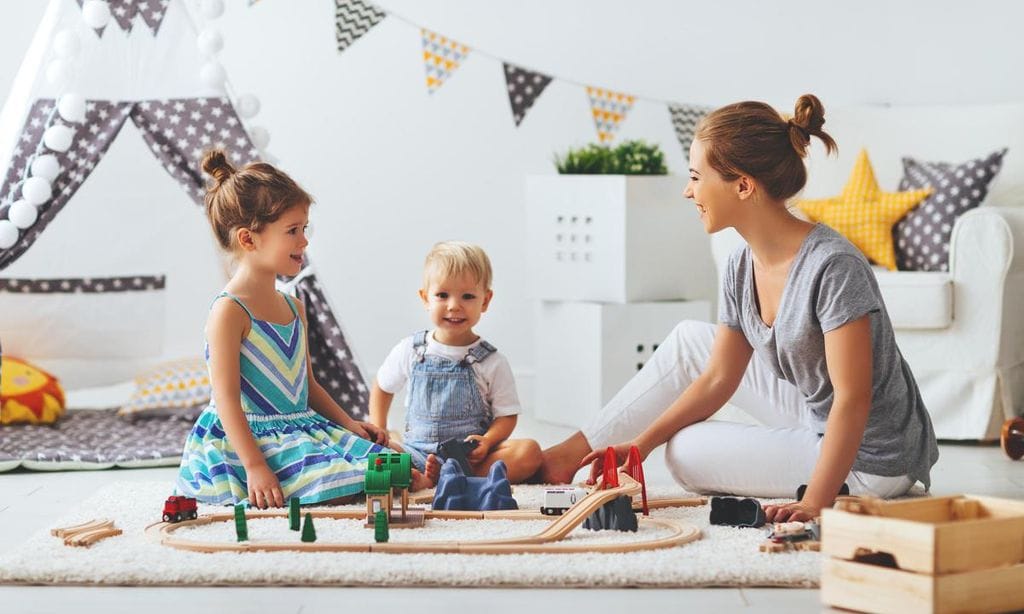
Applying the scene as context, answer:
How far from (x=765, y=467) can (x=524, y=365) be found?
77.1 inches

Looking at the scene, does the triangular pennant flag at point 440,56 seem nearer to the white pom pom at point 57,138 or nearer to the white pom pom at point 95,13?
the white pom pom at point 95,13

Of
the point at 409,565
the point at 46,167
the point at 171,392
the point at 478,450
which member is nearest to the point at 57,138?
the point at 46,167

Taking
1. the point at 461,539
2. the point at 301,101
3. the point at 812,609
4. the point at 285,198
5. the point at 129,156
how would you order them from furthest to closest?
the point at 301,101, the point at 129,156, the point at 285,198, the point at 461,539, the point at 812,609

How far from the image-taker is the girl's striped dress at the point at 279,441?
231 centimetres

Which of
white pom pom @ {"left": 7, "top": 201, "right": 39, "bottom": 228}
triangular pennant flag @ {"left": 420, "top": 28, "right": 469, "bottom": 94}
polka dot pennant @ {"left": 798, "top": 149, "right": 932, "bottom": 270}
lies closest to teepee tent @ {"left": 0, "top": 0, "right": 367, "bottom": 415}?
white pom pom @ {"left": 7, "top": 201, "right": 39, "bottom": 228}

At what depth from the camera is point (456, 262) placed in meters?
2.54

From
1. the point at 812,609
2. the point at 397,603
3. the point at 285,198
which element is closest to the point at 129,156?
the point at 285,198

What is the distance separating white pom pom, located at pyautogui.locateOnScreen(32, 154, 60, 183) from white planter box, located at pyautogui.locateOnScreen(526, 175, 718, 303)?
126 cm

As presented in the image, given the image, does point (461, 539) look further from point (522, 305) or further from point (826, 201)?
point (522, 305)

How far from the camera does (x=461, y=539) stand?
1.98 metres

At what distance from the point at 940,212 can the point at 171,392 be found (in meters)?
2.00

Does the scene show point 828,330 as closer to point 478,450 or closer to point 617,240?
point 478,450

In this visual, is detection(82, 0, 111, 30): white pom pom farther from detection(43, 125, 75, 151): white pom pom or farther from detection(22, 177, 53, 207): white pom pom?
detection(22, 177, 53, 207): white pom pom

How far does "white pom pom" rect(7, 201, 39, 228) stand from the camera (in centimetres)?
308
